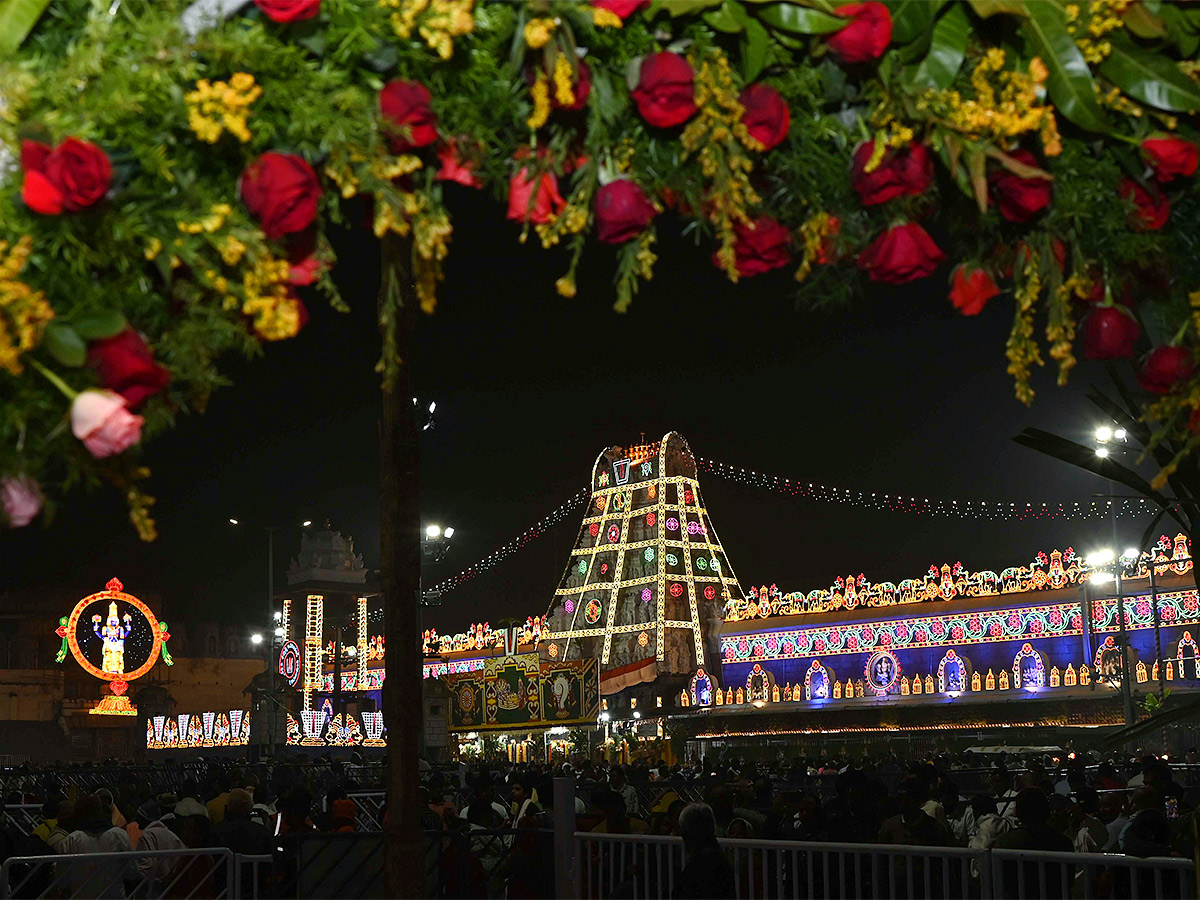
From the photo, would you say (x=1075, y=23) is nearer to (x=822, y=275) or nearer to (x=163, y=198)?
(x=822, y=275)

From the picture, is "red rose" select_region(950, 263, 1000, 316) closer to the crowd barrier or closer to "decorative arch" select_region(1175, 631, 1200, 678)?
the crowd barrier

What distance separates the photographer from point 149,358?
2.91 metres

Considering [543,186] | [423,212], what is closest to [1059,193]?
[543,186]

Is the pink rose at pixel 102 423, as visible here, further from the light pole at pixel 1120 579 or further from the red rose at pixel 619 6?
the light pole at pixel 1120 579

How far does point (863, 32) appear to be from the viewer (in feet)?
10.4

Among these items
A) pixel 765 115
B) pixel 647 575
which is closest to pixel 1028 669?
pixel 647 575

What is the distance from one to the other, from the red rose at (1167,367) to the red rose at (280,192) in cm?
245

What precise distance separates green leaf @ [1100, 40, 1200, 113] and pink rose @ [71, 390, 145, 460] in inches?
101

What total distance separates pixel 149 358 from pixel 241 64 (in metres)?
0.70

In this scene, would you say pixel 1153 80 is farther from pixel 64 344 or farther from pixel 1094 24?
pixel 64 344

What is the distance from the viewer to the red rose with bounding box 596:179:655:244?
10.6ft

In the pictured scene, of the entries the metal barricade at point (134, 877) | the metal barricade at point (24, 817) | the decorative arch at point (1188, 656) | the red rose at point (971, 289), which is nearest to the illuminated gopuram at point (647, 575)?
the decorative arch at point (1188, 656)

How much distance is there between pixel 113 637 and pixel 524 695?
2715 centimetres

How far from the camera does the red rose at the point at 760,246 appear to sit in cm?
353
